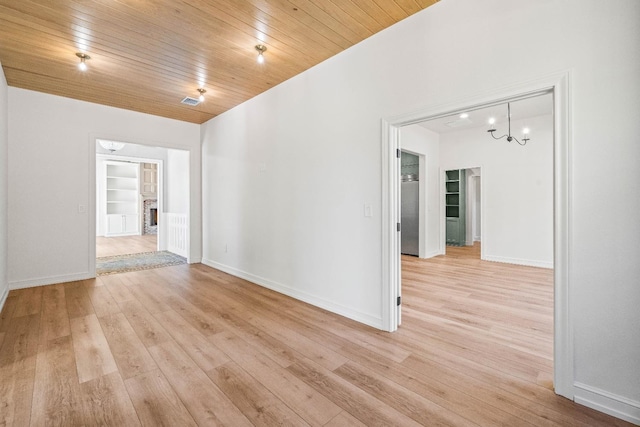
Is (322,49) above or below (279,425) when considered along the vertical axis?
above

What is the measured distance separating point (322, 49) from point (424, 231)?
14.7 ft

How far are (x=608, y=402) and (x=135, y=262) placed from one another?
6.57 metres

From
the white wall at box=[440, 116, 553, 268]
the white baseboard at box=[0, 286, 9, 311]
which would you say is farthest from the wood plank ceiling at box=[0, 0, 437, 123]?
the white wall at box=[440, 116, 553, 268]

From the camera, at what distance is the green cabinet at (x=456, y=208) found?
8.09 meters

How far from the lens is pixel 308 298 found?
343cm

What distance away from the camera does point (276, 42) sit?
9.21 feet

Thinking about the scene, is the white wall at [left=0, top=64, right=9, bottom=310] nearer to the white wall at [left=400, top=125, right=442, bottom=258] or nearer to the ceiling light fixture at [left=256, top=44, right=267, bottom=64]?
the ceiling light fixture at [left=256, top=44, right=267, bottom=64]

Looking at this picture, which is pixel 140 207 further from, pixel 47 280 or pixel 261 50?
pixel 261 50

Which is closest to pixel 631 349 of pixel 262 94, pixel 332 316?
pixel 332 316

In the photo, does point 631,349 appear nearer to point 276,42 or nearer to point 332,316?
point 332,316

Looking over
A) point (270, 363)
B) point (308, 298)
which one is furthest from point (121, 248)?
point (270, 363)

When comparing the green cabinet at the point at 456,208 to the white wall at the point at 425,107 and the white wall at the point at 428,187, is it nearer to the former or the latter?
the white wall at the point at 428,187

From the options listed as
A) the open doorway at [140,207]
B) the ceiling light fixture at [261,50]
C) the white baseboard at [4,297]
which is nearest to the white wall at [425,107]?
the ceiling light fixture at [261,50]

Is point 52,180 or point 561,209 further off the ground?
point 52,180
